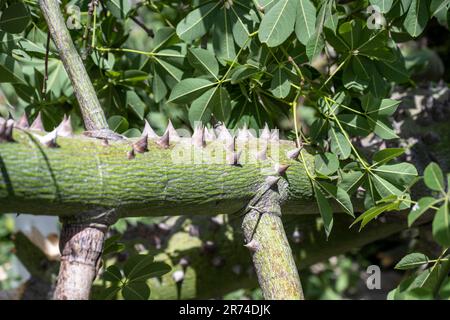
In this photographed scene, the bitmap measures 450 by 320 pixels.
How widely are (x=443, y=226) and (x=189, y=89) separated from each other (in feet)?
2.21

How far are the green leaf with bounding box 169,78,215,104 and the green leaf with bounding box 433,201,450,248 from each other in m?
0.65

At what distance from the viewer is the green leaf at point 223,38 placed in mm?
1449

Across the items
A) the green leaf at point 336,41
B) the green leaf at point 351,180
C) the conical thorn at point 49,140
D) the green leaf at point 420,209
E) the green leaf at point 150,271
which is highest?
the green leaf at point 336,41

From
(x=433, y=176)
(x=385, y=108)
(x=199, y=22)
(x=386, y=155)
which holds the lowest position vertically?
(x=433, y=176)

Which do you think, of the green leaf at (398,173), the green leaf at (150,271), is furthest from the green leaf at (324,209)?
the green leaf at (150,271)

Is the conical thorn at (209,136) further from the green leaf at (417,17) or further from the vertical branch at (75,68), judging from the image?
the green leaf at (417,17)

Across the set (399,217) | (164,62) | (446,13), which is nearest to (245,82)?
(164,62)

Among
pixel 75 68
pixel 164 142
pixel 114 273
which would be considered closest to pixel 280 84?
pixel 164 142

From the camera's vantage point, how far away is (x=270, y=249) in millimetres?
1241

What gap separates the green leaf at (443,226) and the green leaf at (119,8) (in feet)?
3.04

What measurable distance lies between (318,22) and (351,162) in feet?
0.99

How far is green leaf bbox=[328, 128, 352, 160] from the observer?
1.38 metres

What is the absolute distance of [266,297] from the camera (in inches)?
47.1

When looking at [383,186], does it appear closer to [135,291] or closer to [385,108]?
[385,108]
